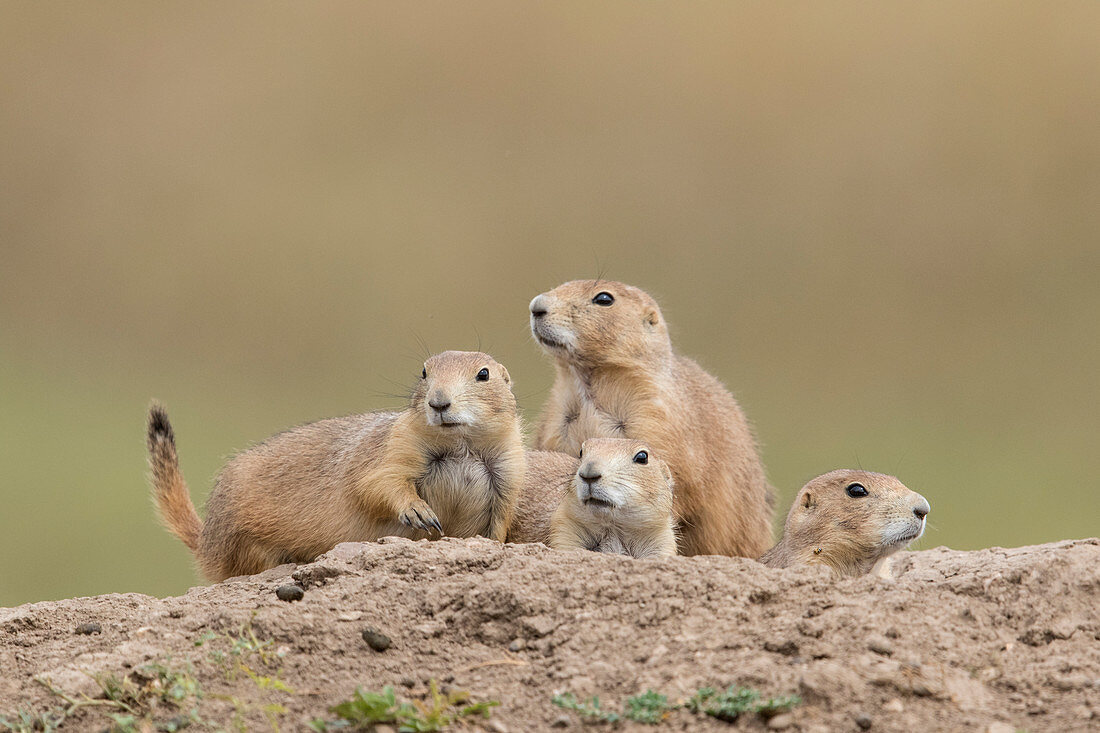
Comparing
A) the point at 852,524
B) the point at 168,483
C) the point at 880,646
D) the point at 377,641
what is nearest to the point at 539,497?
the point at 852,524

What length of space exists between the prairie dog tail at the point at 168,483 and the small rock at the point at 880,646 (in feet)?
15.9

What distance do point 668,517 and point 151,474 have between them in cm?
346

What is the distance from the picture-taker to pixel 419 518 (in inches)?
249

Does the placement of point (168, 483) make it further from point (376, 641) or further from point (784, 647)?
point (784, 647)

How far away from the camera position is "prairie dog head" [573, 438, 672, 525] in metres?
6.05

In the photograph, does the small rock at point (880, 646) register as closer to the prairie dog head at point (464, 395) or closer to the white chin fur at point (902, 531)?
the white chin fur at point (902, 531)

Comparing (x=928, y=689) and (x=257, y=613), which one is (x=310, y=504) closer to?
(x=257, y=613)

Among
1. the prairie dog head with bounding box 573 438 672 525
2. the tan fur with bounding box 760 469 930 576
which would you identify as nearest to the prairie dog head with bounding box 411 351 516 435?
the prairie dog head with bounding box 573 438 672 525

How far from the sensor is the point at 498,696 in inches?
160

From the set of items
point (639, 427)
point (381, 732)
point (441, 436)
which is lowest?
point (381, 732)

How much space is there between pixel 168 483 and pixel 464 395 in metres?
2.50

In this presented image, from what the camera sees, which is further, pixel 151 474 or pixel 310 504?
pixel 151 474

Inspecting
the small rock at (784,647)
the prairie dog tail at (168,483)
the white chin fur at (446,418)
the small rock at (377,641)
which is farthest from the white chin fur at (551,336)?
the small rock at (784,647)

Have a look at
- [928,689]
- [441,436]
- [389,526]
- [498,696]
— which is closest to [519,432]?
[441,436]
